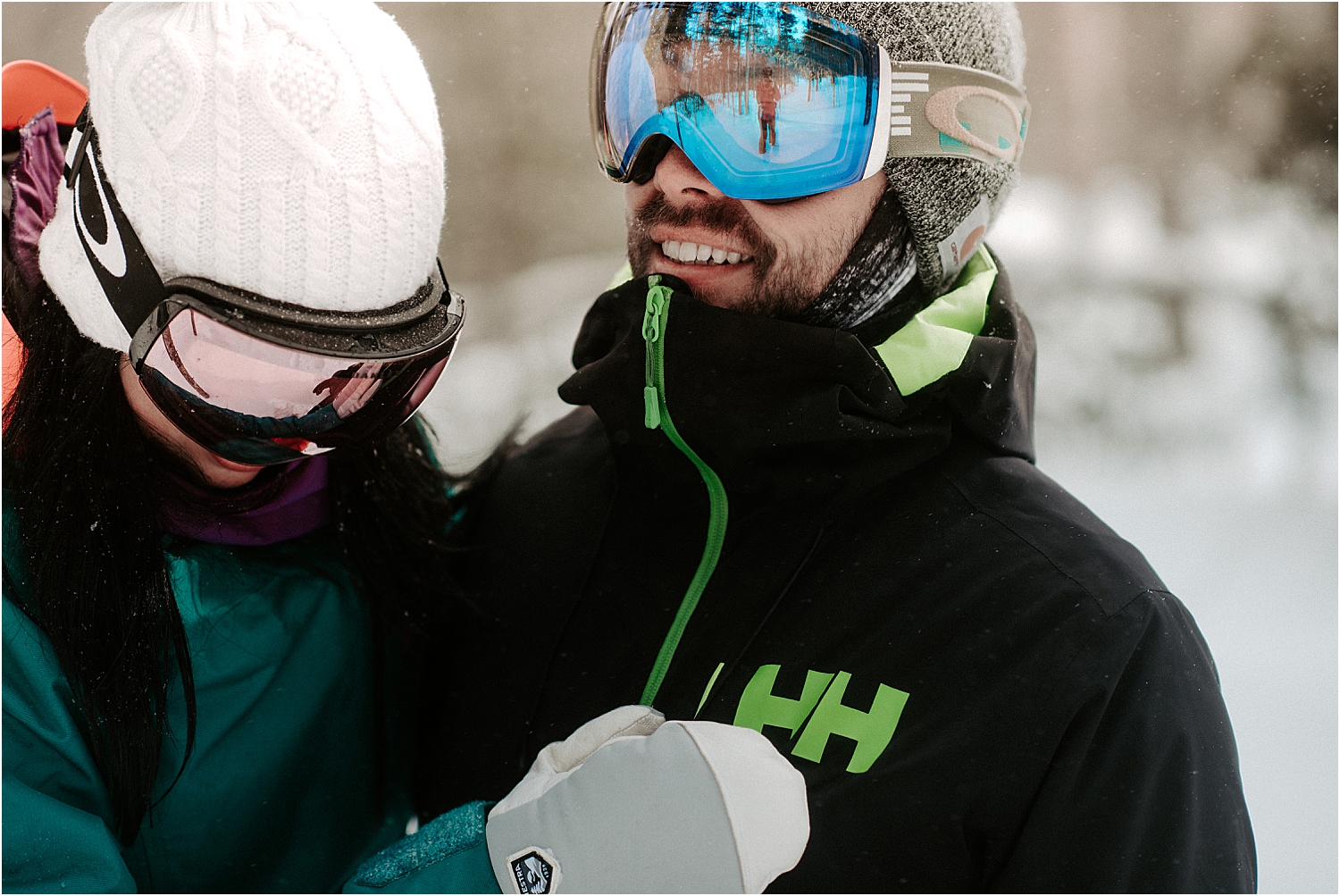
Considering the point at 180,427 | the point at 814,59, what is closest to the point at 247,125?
the point at 180,427

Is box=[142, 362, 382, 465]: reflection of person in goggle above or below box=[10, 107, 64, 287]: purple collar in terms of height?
below

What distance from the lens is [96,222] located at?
133 cm

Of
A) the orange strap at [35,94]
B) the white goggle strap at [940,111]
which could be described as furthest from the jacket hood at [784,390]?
the orange strap at [35,94]

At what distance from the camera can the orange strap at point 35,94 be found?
5.52ft

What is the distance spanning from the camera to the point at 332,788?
1776 mm

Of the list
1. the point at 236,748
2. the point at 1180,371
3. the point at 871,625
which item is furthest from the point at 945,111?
the point at 1180,371

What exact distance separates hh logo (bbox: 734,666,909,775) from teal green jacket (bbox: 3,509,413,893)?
0.70m

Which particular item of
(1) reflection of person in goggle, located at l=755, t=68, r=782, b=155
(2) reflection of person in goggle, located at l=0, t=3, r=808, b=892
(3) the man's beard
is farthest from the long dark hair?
(1) reflection of person in goggle, located at l=755, t=68, r=782, b=155

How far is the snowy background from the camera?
20.1 feet

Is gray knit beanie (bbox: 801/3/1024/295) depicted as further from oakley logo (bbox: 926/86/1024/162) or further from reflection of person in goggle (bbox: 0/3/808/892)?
reflection of person in goggle (bbox: 0/3/808/892)

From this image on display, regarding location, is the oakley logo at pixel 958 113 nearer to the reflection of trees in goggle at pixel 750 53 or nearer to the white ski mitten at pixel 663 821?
the reflection of trees in goggle at pixel 750 53

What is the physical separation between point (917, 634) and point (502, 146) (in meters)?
6.48

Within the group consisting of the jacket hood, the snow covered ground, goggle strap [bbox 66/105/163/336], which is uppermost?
goggle strap [bbox 66/105/163/336]

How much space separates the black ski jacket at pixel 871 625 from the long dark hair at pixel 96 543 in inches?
21.6
